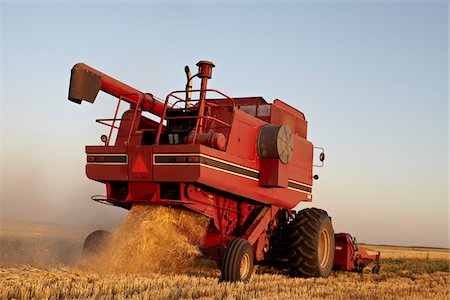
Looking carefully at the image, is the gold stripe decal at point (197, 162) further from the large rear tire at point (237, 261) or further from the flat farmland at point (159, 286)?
the flat farmland at point (159, 286)

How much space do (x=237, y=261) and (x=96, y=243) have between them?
2.87 metres

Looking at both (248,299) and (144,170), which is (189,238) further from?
(248,299)

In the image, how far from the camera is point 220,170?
30.9 ft

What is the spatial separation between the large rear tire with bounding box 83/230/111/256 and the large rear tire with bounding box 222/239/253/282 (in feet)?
7.84

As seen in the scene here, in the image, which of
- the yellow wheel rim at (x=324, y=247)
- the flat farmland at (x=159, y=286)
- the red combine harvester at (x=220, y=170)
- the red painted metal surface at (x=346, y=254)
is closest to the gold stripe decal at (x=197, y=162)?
the red combine harvester at (x=220, y=170)

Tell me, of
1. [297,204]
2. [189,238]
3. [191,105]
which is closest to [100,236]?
[189,238]

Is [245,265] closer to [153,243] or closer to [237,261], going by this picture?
[237,261]

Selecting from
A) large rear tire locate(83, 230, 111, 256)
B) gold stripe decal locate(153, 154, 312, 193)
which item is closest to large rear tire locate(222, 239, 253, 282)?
gold stripe decal locate(153, 154, 312, 193)

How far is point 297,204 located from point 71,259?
440 cm

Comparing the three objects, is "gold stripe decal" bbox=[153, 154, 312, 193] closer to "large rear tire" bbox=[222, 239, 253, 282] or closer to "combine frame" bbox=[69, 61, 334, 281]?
"combine frame" bbox=[69, 61, 334, 281]

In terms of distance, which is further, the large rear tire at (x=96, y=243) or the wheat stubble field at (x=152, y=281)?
the large rear tire at (x=96, y=243)

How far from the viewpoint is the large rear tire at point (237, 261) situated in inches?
354

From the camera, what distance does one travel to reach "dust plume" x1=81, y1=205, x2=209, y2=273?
9.46 meters

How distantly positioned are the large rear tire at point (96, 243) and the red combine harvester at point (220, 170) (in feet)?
0.16
